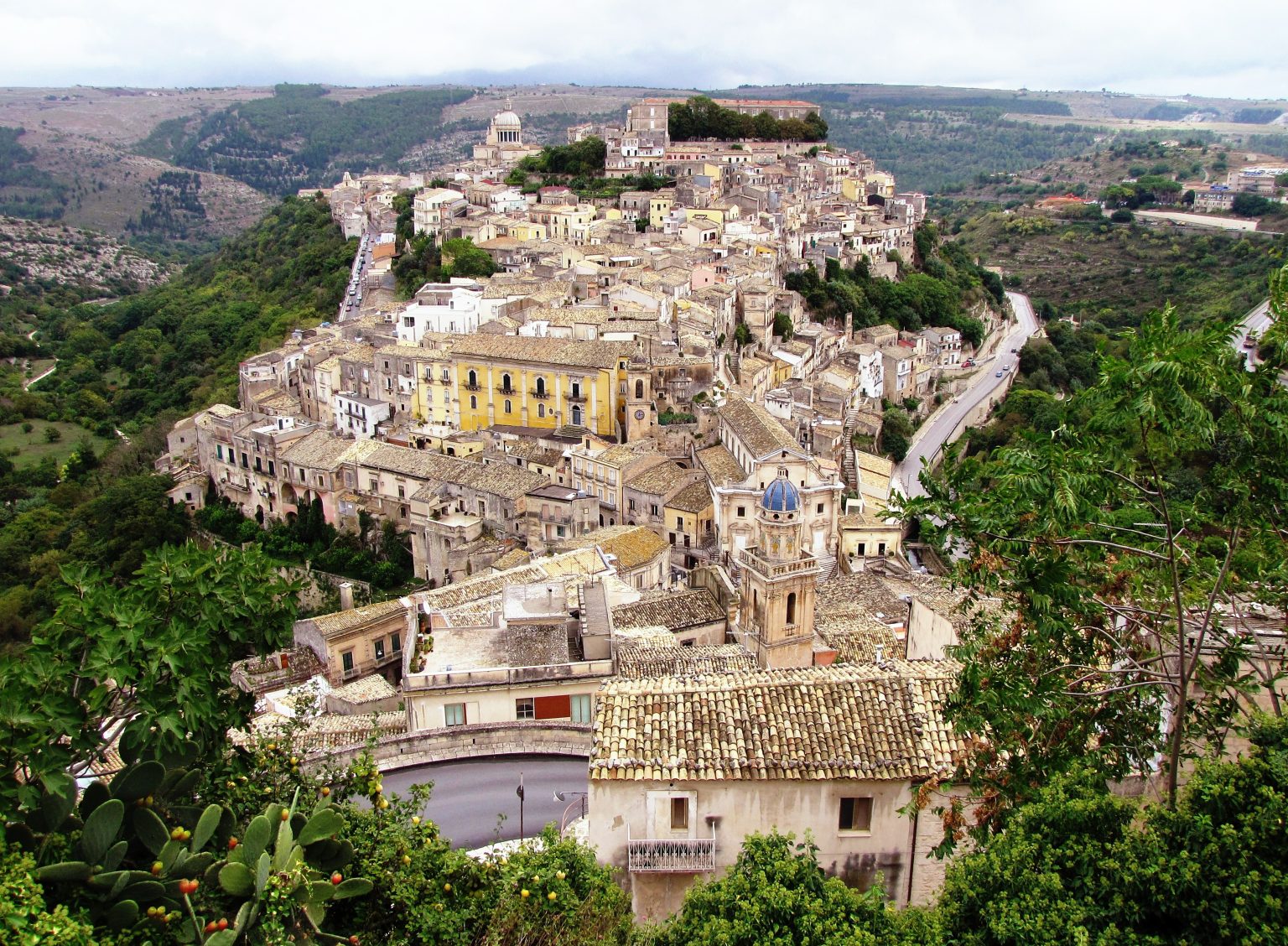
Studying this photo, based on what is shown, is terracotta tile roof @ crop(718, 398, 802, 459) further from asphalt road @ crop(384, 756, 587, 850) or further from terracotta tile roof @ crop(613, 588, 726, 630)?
asphalt road @ crop(384, 756, 587, 850)

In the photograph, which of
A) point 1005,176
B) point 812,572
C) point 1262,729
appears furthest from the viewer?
point 1005,176

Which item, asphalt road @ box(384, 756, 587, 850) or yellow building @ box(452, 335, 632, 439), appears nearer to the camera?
asphalt road @ box(384, 756, 587, 850)

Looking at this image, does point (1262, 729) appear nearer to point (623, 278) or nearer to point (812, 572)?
point (812, 572)

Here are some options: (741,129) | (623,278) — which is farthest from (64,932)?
(741,129)

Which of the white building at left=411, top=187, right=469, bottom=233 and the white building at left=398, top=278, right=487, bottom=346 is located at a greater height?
the white building at left=411, top=187, right=469, bottom=233

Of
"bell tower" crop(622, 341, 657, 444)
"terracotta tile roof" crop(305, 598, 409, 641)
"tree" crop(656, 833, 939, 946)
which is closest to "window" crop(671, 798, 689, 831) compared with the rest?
"tree" crop(656, 833, 939, 946)

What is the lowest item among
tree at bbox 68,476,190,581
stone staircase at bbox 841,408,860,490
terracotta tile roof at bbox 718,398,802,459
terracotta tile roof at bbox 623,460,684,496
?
tree at bbox 68,476,190,581
